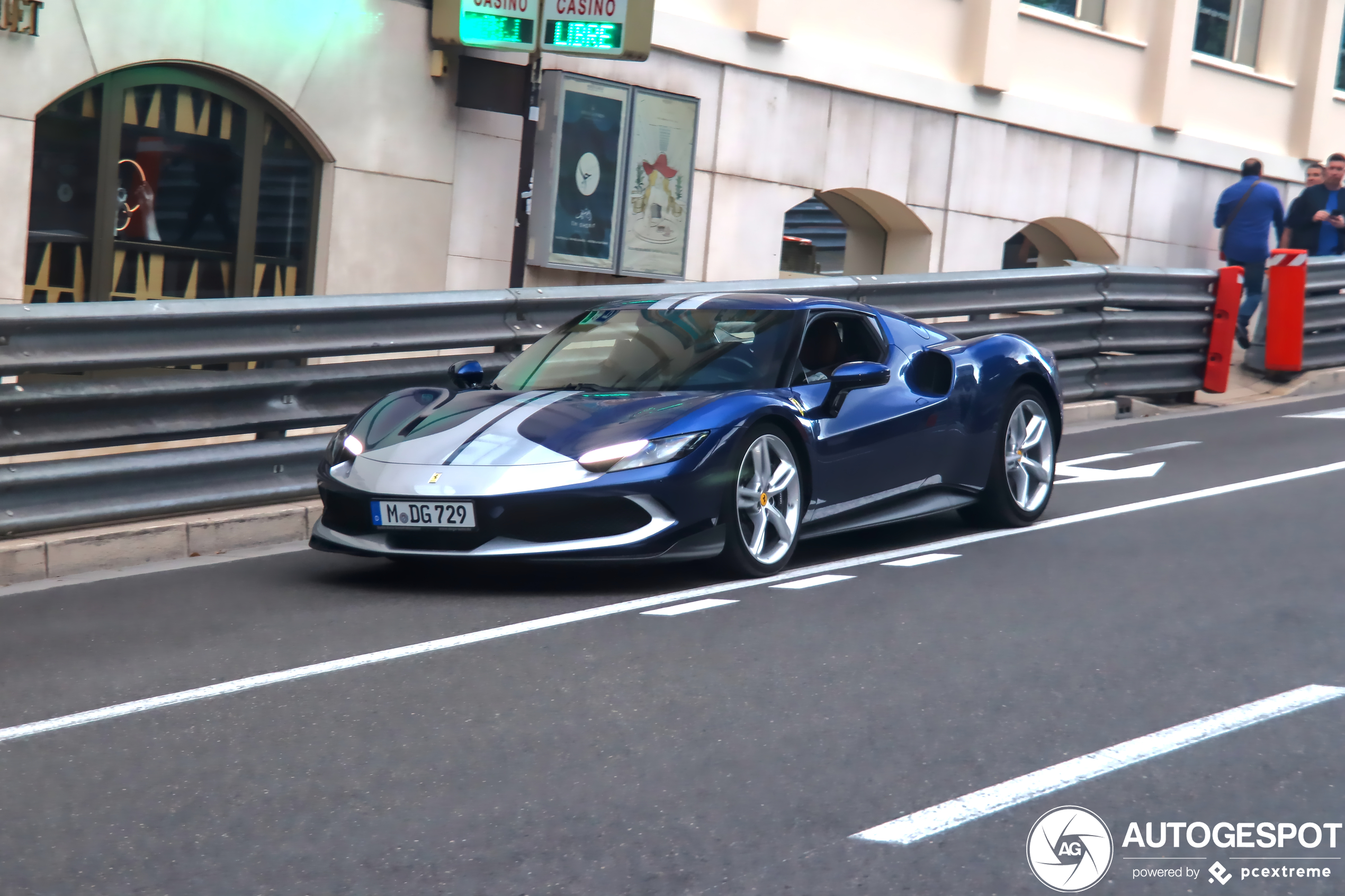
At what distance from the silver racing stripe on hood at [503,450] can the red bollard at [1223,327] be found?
877 cm

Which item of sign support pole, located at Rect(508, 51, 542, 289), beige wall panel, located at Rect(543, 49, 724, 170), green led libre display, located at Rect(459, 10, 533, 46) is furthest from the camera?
beige wall panel, located at Rect(543, 49, 724, 170)

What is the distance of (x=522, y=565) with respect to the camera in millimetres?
7375

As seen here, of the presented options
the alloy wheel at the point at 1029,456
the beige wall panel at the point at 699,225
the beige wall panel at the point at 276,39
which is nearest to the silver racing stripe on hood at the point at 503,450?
the alloy wheel at the point at 1029,456

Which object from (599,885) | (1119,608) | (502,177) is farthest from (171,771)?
(502,177)

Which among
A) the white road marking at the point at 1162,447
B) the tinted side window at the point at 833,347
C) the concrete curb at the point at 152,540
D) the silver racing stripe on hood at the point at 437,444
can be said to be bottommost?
the concrete curb at the point at 152,540

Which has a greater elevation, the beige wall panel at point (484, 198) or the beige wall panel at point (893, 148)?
the beige wall panel at point (893, 148)

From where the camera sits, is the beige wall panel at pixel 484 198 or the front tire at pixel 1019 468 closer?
the front tire at pixel 1019 468

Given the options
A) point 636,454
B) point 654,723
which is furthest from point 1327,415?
point 654,723

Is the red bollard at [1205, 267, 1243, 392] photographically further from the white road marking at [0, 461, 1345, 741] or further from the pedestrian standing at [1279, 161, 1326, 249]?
the white road marking at [0, 461, 1345, 741]

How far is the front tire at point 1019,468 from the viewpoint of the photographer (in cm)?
857

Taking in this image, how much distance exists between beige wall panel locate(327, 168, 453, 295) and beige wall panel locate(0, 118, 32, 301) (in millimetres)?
2447

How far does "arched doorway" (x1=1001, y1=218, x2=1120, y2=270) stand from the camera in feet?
66.2

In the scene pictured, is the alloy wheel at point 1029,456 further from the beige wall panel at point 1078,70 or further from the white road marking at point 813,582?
the beige wall panel at point 1078,70

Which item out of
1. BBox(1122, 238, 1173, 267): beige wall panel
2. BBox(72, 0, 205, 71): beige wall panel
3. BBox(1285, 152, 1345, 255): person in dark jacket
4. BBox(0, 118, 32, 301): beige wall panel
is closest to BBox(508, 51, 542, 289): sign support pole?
BBox(72, 0, 205, 71): beige wall panel
